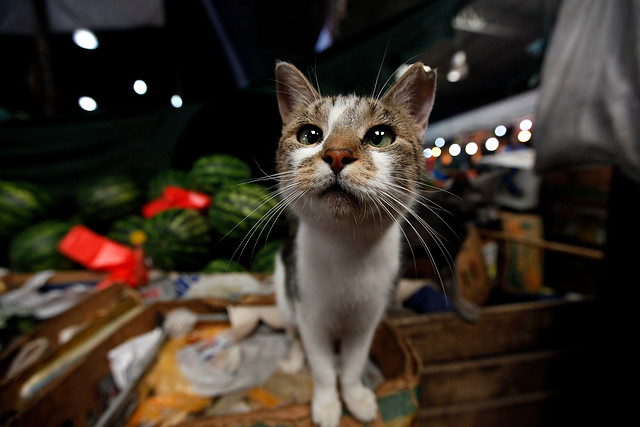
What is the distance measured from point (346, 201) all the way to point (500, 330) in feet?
3.61

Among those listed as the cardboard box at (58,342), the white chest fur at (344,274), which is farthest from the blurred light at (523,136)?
the cardboard box at (58,342)

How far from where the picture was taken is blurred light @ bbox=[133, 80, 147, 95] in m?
0.43

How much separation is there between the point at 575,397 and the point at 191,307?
1785mm

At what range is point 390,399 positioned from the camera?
2.03 feet

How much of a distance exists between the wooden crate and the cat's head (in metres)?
0.73

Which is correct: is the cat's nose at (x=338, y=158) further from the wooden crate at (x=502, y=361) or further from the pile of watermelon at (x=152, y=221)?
the wooden crate at (x=502, y=361)

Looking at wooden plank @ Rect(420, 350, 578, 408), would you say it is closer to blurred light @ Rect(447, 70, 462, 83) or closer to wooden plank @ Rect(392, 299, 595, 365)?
wooden plank @ Rect(392, 299, 595, 365)

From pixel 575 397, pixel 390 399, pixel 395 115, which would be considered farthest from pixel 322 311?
pixel 575 397

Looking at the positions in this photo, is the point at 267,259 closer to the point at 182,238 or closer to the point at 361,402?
the point at 182,238

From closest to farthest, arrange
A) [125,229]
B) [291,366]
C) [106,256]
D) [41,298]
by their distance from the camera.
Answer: [291,366]
[41,298]
[106,256]
[125,229]

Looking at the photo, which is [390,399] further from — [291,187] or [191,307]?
[191,307]

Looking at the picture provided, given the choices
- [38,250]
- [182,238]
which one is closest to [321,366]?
[182,238]

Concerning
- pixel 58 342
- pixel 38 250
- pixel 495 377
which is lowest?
pixel 495 377

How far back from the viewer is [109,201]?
1426 mm
